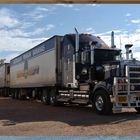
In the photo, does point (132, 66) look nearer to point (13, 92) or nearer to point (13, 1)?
point (13, 1)

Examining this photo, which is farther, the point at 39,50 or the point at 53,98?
the point at 39,50

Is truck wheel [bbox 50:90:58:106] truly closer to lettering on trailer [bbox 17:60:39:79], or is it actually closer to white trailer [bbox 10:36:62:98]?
white trailer [bbox 10:36:62:98]

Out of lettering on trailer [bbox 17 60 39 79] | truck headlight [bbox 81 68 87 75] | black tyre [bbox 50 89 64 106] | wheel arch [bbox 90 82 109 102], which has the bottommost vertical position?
black tyre [bbox 50 89 64 106]

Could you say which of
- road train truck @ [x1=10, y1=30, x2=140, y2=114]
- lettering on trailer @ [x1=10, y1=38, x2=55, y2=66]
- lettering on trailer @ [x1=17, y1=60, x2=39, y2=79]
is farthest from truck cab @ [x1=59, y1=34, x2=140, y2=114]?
lettering on trailer @ [x1=17, y1=60, x2=39, y2=79]

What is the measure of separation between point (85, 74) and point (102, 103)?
2.80 m

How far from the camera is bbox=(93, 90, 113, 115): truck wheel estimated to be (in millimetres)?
15080

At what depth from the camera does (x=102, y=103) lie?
606 inches

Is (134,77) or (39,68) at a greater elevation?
(39,68)

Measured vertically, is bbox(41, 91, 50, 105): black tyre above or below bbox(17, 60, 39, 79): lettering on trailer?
below

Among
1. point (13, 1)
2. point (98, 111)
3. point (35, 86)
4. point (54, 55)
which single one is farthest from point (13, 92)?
point (13, 1)

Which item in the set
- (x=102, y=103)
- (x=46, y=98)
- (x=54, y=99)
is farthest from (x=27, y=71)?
(x=102, y=103)

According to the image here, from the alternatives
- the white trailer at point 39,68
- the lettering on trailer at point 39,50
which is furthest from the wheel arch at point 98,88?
the lettering on trailer at point 39,50

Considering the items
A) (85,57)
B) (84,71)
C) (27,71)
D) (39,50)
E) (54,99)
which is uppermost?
(39,50)

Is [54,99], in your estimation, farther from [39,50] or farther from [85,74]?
[85,74]
